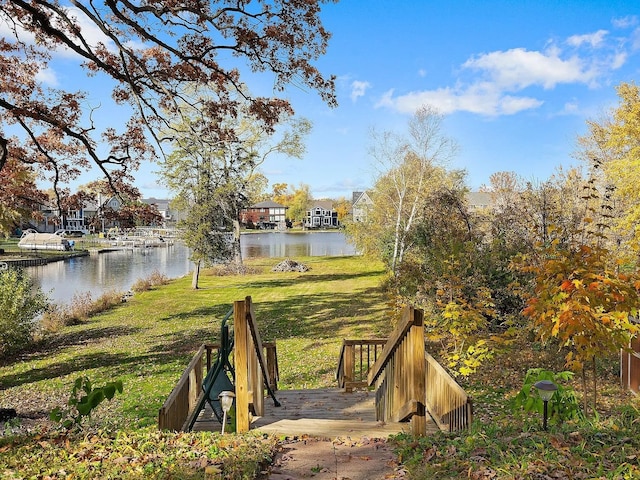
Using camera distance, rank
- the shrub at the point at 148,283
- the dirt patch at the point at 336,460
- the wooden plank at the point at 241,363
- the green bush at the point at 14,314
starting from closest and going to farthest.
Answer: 1. the dirt patch at the point at 336,460
2. the wooden plank at the point at 241,363
3. the green bush at the point at 14,314
4. the shrub at the point at 148,283

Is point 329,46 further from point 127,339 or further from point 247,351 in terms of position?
point 127,339

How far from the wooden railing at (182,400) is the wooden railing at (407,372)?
2187 mm

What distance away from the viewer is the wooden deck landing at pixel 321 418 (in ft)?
14.8

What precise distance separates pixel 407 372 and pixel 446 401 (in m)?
1.27

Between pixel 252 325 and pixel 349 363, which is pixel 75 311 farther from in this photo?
pixel 252 325

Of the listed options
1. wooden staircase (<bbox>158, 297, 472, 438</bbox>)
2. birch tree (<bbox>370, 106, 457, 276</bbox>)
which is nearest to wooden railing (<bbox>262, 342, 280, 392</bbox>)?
wooden staircase (<bbox>158, 297, 472, 438</bbox>)

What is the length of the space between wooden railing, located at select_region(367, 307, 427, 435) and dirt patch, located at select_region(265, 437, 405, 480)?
0.38 meters

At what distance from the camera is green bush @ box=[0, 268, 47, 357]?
539 inches

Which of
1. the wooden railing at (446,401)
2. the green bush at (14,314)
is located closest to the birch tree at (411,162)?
the green bush at (14,314)

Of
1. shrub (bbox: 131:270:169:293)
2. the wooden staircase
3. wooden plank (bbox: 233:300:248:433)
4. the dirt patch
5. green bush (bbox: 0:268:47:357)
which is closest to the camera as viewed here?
the dirt patch

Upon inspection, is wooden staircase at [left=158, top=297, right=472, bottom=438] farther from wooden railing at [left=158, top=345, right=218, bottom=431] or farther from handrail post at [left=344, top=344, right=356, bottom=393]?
handrail post at [left=344, top=344, right=356, bottom=393]

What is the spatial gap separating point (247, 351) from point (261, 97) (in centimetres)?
648

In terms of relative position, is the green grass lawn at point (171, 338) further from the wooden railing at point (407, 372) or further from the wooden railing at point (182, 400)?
the wooden railing at point (407, 372)

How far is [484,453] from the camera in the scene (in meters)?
3.47
